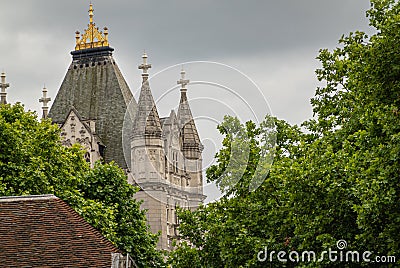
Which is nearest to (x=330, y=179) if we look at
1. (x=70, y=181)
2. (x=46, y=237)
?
(x=46, y=237)

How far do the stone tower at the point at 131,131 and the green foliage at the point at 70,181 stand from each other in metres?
50.0

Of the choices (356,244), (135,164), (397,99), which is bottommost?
(356,244)

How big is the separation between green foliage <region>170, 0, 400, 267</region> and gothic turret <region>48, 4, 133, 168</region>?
261 ft

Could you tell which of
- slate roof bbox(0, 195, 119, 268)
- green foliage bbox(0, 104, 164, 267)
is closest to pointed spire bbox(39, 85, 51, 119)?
green foliage bbox(0, 104, 164, 267)

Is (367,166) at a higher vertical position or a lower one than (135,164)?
lower

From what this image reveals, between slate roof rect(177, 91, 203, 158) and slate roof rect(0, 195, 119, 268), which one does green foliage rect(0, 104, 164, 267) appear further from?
slate roof rect(177, 91, 203, 158)

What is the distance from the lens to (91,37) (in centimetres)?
15012

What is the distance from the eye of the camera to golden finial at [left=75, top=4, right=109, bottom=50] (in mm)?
149375

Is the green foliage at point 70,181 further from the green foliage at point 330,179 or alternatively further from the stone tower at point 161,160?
the stone tower at point 161,160

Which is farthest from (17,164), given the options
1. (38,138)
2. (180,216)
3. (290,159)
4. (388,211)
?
(388,211)

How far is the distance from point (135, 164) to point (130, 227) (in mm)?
60038

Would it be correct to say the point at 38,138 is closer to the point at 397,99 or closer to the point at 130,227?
the point at 130,227

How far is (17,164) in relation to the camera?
71.5m

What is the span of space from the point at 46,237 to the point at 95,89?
351 ft
